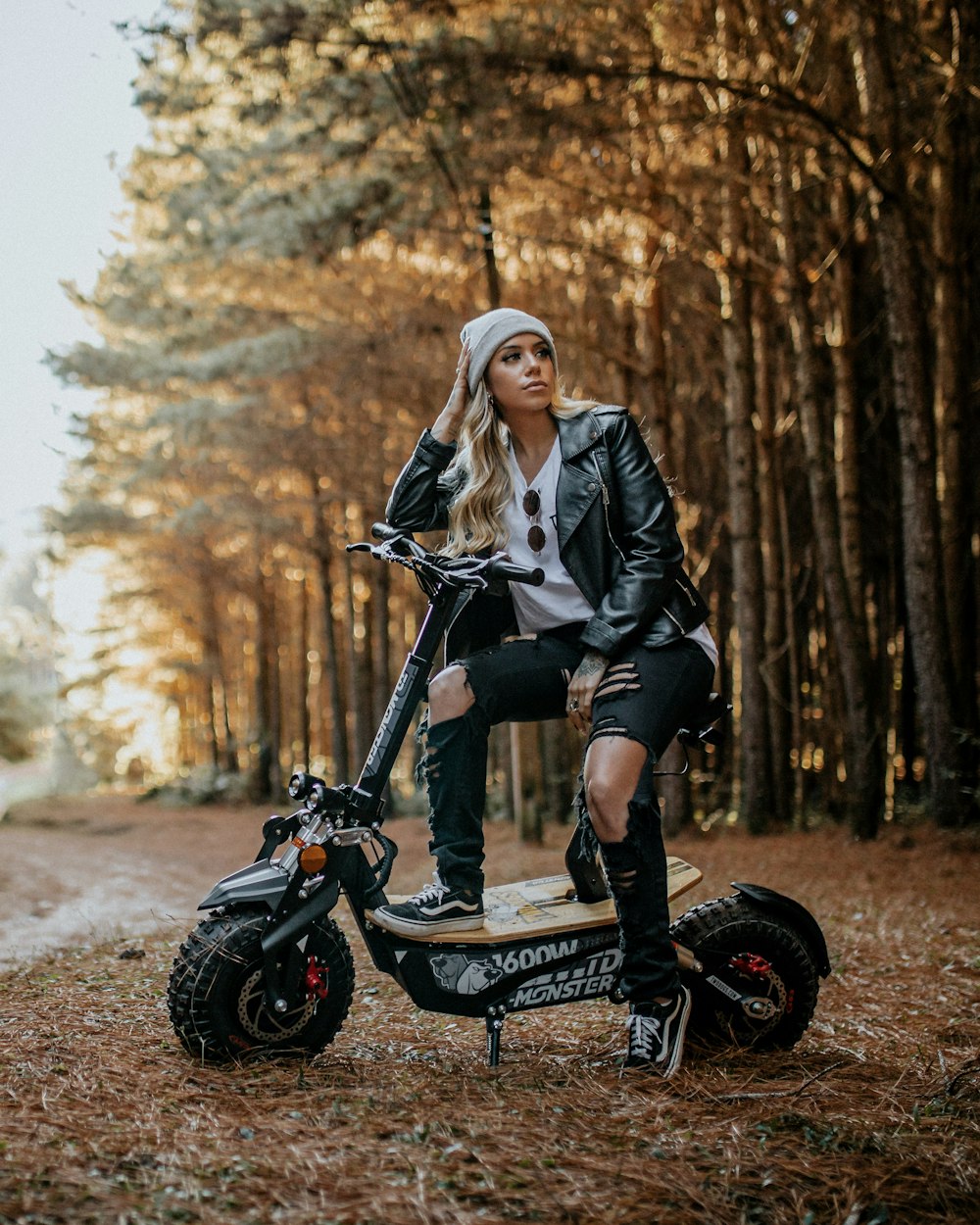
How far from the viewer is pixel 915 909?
6.01 metres

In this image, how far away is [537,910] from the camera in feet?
10.5

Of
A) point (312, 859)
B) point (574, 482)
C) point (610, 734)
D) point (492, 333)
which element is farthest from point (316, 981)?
point (492, 333)

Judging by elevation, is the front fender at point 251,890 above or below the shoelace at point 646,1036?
above

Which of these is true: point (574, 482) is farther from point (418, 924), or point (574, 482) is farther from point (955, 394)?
point (955, 394)

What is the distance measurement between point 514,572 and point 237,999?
4.29 feet

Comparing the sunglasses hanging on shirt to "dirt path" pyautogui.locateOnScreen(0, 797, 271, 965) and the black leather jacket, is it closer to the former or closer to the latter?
the black leather jacket

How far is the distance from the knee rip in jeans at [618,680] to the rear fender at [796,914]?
2.47 feet

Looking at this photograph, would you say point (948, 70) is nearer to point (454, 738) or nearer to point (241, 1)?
point (241, 1)

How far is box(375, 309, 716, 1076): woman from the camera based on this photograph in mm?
2922

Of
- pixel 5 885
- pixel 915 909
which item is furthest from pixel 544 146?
pixel 5 885

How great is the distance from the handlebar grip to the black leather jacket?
151mm

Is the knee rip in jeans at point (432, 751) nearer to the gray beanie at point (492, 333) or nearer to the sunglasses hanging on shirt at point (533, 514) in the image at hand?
the sunglasses hanging on shirt at point (533, 514)

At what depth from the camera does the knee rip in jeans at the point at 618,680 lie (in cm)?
295

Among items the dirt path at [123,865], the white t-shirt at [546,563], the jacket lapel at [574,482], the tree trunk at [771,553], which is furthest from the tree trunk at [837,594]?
the jacket lapel at [574,482]
